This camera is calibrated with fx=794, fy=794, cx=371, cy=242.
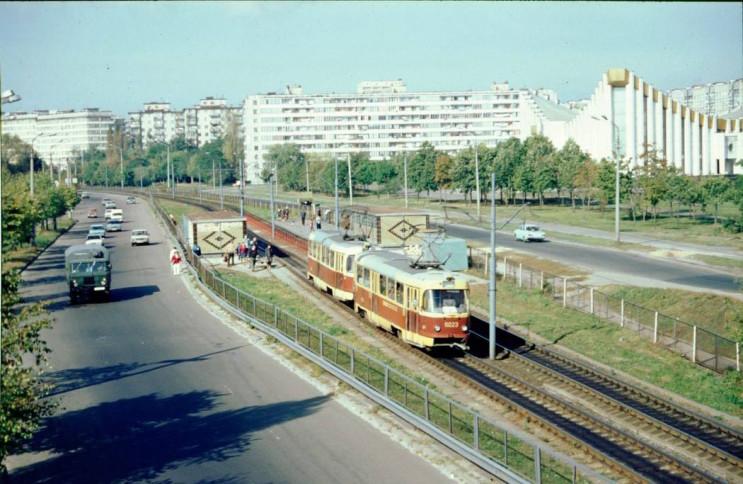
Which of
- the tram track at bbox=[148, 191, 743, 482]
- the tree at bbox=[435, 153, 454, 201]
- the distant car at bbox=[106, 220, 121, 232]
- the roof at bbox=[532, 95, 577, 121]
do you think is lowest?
the tram track at bbox=[148, 191, 743, 482]

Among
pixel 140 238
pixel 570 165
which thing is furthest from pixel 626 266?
pixel 570 165

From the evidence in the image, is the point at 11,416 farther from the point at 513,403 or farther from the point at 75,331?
the point at 75,331

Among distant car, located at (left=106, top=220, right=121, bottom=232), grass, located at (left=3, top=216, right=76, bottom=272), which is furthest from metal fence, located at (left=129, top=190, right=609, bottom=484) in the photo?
distant car, located at (left=106, top=220, right=121, bottom=232)

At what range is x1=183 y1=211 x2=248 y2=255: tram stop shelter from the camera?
51.9 metres

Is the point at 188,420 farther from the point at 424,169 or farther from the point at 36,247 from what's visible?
the point at 424,169

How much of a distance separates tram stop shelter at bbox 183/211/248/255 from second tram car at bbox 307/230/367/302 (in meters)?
11.3

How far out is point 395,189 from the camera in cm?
11325

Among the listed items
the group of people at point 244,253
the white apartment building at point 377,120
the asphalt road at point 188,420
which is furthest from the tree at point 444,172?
the white apartment building at point 377,120

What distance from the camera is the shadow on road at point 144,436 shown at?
16.4 metres

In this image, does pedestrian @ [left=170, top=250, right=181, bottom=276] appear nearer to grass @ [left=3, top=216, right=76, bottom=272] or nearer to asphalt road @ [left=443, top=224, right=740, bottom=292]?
grass @ [left=3, top=216, right=76, bottom=272]

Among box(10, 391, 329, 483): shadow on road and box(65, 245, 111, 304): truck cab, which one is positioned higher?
box(65, 245, 111, 304): truck cab

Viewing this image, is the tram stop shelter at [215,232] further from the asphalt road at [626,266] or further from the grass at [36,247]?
the asphalt road at [626,266]

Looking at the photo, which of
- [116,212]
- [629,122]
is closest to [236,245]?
[116,212]

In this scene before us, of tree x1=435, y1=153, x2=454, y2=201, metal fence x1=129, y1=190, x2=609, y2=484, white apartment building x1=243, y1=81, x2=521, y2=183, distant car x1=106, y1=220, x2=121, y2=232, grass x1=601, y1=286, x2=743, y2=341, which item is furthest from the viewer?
white apartment building x1=243, y1=81, x2=521, y2=183
